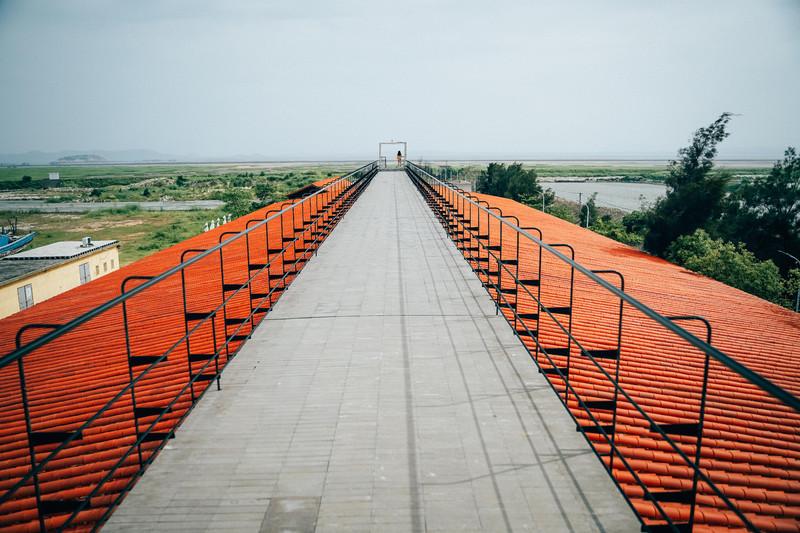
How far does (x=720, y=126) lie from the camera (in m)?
46.1

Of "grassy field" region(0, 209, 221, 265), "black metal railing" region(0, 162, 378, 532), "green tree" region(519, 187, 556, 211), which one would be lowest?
"grassy field" region(0, 209, 221, 265)

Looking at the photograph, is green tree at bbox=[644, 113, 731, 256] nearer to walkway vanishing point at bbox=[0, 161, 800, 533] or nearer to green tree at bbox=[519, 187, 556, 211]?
green tree at bbox=[519, 187, 556, 211]

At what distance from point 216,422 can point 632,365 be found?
5.05m

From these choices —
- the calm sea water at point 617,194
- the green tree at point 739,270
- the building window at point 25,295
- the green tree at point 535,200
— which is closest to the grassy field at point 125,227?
the building window at point 25,295

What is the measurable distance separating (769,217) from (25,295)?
47.5m

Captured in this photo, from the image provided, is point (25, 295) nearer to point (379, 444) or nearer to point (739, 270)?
point (379, 444)

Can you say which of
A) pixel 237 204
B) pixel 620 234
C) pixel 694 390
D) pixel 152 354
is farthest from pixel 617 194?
pixel 152 354

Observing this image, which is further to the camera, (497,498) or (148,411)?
(148,411)

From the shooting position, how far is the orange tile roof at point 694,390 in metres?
3.93

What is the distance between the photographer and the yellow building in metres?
24.0

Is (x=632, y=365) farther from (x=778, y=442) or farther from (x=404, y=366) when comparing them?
(x=404, y=366)

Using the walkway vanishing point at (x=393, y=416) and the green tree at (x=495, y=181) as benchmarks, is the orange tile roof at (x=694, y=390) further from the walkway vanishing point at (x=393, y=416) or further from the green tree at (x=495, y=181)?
the green tree at (x=495, y=181)

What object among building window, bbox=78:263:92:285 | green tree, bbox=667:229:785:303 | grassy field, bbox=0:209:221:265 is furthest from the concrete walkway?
grassy field, bbox=0:209:221:265

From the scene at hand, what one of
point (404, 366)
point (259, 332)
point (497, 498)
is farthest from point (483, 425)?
point (259, 332)
